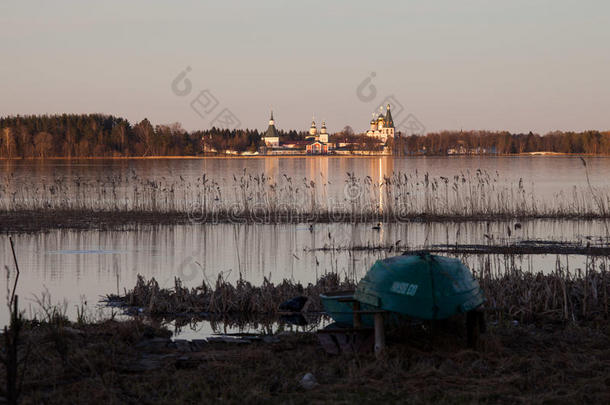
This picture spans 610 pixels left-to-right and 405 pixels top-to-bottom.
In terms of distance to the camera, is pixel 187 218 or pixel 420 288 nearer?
pixel 420 288

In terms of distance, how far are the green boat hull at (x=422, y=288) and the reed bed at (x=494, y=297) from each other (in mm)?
2794

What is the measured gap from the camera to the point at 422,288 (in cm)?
791

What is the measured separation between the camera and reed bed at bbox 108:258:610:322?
11000 millimetres

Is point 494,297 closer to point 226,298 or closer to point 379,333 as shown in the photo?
point 379,333

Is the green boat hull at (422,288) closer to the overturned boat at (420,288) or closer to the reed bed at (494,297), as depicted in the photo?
the overturned boat at (420,288)

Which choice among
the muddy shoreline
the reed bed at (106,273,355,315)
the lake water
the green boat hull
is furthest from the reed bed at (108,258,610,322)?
the muddy shoreline

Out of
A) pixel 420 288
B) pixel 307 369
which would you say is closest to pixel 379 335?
pixel 420 288

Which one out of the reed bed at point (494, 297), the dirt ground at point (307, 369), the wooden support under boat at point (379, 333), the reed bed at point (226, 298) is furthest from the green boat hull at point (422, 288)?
the reed bed at point (226, 298)

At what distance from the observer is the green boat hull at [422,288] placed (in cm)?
788

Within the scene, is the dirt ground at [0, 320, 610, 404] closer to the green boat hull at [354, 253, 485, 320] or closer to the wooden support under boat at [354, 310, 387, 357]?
the wooden support under boat at [354, 310, 387, 357]

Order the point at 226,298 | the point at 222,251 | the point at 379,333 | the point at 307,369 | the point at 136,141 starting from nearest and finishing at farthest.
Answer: the point at 307,369, the point at 379,333, the point at 226,298, the point at 222,251, the point at 136,141

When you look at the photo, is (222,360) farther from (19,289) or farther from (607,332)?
(19,289)

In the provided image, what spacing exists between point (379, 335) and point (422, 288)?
0.77m

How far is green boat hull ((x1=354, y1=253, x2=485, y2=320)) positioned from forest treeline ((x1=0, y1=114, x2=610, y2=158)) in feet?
472
